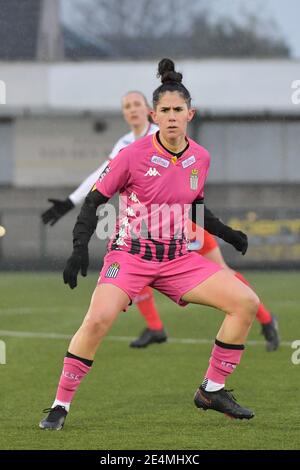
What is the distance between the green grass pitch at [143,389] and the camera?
6.75 metres

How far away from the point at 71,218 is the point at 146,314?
15907mm

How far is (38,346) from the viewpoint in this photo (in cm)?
1136

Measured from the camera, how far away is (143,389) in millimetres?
Answer: 8719

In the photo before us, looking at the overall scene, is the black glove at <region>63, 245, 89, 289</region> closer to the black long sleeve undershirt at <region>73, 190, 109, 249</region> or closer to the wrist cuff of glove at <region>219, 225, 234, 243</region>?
the black long sleeve undershirt at <region>73, 190, 109, 249</region>

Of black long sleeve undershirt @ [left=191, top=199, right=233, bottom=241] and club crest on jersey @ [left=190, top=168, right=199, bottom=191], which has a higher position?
club crest on jersey @ [left=190, top=168, right=199, bottom=191]

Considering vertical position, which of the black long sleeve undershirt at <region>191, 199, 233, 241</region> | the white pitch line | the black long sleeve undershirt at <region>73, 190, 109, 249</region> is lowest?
the white pitch line

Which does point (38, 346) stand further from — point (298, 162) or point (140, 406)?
point (298, 162)

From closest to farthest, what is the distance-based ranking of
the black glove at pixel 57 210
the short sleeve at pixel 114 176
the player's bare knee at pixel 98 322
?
the player's bare knee at pixel 98 322
the short sleeve at pixel 114 176
the black glove at pixel 57 210

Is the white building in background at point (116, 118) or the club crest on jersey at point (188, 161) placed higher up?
the club crest on jersey at point (188, 161)

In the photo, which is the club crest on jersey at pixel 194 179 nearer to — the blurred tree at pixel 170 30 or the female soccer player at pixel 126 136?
the female soccer player at pixel 126 136

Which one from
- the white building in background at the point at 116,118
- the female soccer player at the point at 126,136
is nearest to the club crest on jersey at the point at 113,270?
the female soccer player at the point at 126,136

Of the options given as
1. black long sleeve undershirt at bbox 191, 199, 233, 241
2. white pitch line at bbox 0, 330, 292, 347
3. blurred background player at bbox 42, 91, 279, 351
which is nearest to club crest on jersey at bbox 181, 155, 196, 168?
black long sleeve undershirt at bbox 191, 199, 233, 241

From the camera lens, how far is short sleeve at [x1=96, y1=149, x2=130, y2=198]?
707 cm
